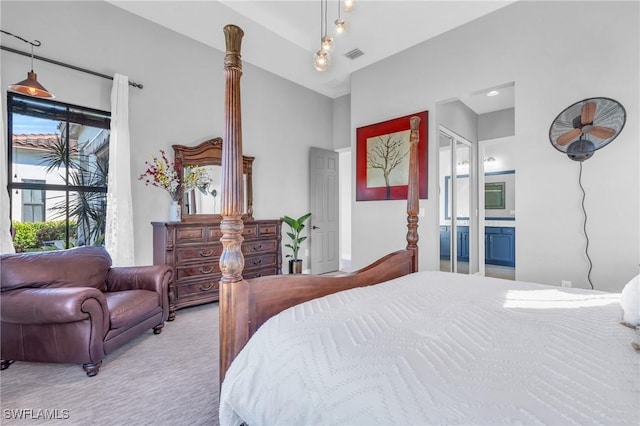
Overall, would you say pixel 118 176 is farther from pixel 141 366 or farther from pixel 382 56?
pixel 382 56

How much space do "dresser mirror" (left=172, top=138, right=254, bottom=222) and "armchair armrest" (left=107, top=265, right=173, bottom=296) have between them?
99 cm

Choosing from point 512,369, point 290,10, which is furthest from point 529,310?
point 290,10

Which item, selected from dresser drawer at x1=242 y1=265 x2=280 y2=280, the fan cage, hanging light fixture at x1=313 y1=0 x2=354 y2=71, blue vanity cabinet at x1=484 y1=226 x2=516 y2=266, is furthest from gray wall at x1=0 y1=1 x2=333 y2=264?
blue vanity cabinet at x1=484 y1=226 x2=516 y2=266

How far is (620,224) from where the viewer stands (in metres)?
2.52

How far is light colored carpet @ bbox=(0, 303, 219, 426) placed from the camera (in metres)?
1.58

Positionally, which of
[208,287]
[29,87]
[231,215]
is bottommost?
[208,287]

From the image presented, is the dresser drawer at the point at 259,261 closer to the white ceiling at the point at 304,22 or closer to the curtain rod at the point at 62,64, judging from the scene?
the curtain rod at the point at 62,64

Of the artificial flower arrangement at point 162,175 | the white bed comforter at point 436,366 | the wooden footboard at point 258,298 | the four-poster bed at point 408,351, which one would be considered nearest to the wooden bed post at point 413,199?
the four-poster bed at point 408,351

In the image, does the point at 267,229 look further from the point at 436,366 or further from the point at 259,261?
the point at 436,366

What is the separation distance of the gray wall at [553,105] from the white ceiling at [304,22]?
0.28 metres

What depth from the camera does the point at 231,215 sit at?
1207mm

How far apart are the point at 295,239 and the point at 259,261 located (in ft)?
2.94

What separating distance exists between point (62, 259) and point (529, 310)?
3.08m

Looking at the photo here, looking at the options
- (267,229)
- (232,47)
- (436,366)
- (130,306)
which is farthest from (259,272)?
(436,366)
